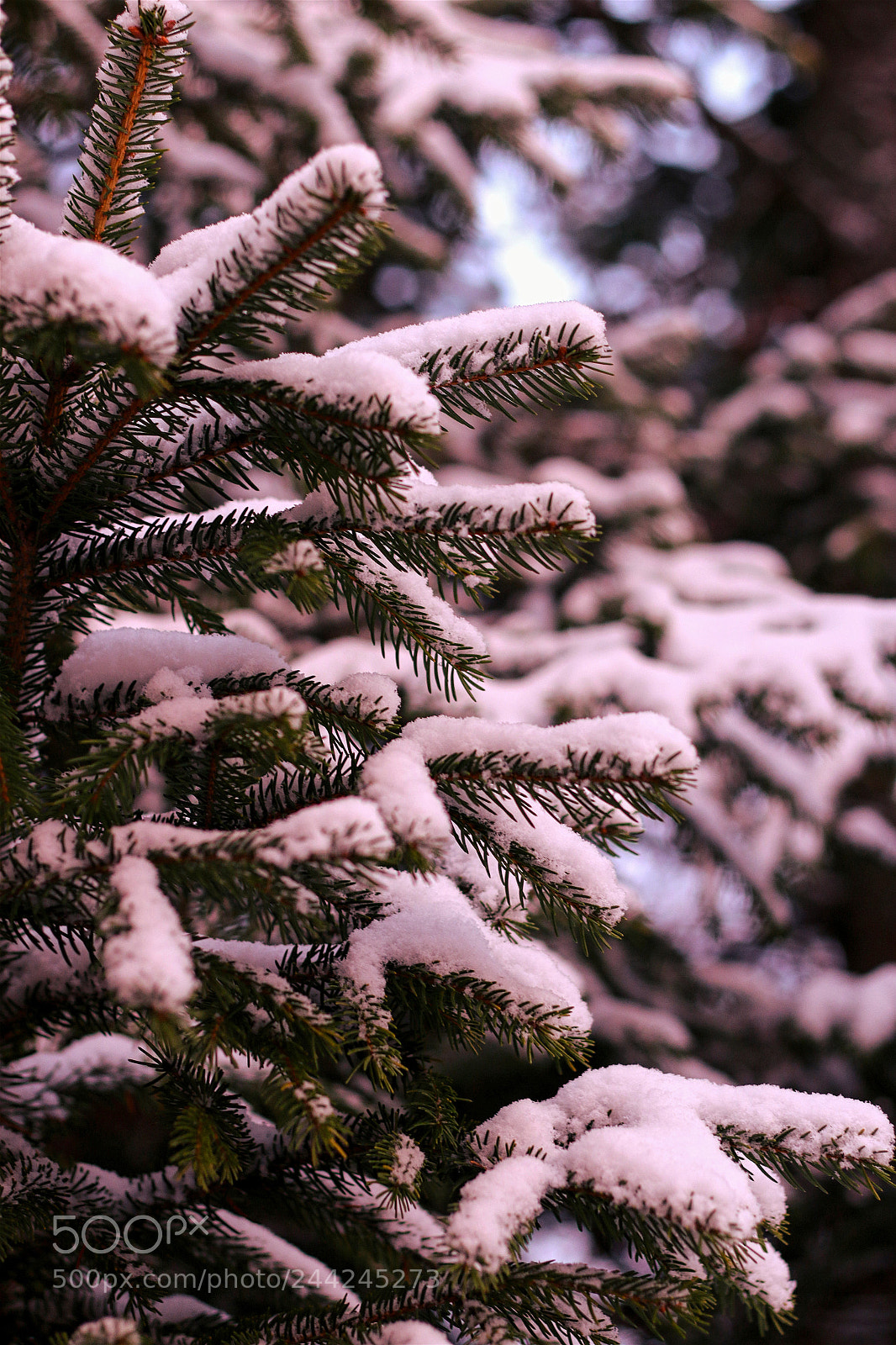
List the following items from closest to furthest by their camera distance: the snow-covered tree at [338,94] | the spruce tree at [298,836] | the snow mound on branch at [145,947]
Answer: the snow mound on branch at [145,947] → the spruce tree at [298,836] → the snow-covered tree at [338,94]

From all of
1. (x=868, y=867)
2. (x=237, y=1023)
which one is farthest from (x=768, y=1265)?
(x=868, y=867)

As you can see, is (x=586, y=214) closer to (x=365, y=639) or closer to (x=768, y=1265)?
(x=365, y=639)

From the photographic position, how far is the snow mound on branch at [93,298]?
623mm

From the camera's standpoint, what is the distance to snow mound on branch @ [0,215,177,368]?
0.62 metres

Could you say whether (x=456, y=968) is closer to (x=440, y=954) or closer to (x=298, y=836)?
(x=440, y=954)

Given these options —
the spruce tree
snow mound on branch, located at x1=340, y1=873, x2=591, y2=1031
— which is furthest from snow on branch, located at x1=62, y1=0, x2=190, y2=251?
snow mound on branch, located at x1=340, y1=873, x2=591, y2=1031

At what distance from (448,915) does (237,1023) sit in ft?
0.75

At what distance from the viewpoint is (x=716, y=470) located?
4.27 metres

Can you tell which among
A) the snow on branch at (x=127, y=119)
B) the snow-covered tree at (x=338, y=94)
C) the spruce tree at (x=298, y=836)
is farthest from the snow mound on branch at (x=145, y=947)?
the snow-covered tree at (x=338, y=94)

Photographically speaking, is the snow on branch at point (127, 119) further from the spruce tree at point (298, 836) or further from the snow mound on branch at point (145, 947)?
the snow mound on branch at point (145, 947)

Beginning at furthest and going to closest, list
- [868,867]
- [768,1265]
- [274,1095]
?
[868,867] → [768,1265] → [274,1095]

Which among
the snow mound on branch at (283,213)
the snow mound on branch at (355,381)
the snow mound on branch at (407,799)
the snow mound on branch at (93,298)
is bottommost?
the snow mound on branch at (407,799)

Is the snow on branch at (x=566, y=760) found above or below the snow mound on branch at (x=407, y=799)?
below

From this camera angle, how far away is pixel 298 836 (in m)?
0.65
